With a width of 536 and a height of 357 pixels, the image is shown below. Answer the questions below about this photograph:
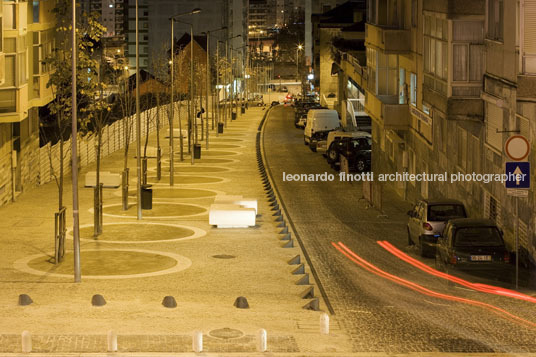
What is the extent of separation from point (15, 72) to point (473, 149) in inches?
661

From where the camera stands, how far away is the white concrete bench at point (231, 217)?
3372cm

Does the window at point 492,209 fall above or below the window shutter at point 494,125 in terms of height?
below

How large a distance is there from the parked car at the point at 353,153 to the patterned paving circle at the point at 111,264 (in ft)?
91.3

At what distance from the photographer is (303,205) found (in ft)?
134

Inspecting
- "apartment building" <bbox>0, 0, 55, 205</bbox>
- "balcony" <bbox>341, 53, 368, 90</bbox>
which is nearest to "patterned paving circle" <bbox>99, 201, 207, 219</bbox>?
"apartment building" <bbox>0, 0, 55, 205</bbox>

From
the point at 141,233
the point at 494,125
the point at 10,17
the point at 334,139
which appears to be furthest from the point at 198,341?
the point at 334,139

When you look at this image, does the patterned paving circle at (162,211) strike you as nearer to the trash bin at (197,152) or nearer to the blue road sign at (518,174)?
the blue road sign at (518,174)

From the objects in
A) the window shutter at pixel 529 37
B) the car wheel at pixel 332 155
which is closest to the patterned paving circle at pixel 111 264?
the window shutter at pixel 529 37

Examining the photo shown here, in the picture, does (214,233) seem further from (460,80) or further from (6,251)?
(460,80)

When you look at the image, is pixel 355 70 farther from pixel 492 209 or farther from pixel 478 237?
pixel 478 237

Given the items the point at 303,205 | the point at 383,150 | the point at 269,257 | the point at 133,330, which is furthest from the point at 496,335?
the point at 383,150

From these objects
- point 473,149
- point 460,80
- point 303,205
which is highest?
point 460,80

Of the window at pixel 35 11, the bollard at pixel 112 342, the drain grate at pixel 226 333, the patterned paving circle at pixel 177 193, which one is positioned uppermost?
the window at pixel 35 11

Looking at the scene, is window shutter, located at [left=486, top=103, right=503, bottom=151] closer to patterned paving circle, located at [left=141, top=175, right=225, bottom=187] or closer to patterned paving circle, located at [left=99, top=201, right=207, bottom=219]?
patterned paving circle, located at [left=99, top=201, right=207, bottom=219]
